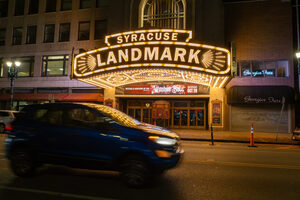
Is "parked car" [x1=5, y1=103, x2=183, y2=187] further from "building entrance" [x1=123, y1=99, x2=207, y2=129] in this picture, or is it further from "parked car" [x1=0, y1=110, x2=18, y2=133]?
"building entrance" [x1=123, y1=99, x2=207, y2=129]

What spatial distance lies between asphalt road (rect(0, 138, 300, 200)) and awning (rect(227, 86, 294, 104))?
13082mm

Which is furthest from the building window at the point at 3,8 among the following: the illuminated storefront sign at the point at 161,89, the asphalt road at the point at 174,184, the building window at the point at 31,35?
the asphalt road at the point at 174,184

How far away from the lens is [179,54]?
1510 centimetres

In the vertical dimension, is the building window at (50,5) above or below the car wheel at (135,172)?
above

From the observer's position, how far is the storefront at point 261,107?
19.1 meters

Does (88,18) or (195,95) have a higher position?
(88,18)

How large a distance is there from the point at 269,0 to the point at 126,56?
14.3 metres

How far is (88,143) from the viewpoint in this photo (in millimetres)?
5320

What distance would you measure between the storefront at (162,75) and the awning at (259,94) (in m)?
0.98

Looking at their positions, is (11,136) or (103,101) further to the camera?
(103,101)

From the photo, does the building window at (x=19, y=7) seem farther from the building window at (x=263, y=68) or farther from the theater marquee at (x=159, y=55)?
the building window at (x=263, y=68)

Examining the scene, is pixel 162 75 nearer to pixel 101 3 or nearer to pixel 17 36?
pixel 101 3

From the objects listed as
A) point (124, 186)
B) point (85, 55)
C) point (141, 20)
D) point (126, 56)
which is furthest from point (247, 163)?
point (141, 20)

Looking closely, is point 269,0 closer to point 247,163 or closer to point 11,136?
point 247,163
